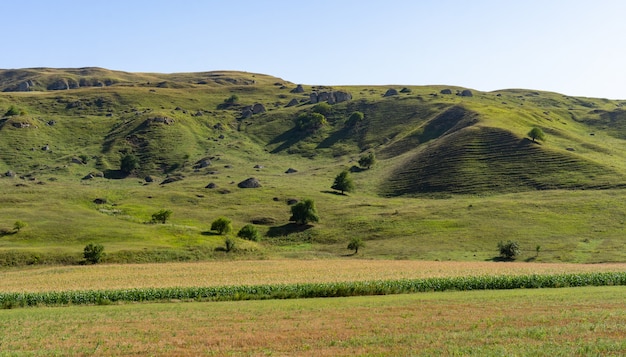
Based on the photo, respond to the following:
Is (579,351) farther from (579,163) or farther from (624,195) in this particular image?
(579,163)

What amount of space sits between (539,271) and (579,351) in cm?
4448

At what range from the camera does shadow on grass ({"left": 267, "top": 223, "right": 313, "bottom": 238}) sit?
4638 inches

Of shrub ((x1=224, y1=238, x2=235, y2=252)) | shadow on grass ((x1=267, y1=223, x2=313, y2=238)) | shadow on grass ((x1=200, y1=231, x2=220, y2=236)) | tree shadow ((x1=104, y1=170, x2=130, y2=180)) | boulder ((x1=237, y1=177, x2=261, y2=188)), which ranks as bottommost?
tree shadow ((x1=104, y1=170, x2=130, y2=180))

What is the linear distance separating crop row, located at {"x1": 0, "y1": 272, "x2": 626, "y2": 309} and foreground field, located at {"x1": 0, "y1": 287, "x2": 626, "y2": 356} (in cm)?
765

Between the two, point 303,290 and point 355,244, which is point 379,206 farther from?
point 303,290

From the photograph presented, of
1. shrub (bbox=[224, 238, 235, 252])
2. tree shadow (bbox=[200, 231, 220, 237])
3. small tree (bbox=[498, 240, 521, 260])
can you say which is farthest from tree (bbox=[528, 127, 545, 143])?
shrub (bbox=[224, 238, 235, 252])

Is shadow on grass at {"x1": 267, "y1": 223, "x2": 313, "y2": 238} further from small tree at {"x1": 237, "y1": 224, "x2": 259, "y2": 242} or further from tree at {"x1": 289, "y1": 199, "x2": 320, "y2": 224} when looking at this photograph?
small tree at {"x1": 237, "y1": 224, "x2": 259, "y2": 242}

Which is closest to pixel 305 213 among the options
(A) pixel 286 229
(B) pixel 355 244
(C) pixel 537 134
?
(A) pixel 286 229

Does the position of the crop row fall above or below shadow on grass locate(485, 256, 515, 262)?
above

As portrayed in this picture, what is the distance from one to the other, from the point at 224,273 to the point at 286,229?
5182 cm

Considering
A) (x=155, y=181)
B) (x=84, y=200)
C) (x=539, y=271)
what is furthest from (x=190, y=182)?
(x=539, y=271)

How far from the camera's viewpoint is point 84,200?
128 meters

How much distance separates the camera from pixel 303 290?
170 ft

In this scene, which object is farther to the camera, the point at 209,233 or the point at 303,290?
the point at 209,233
